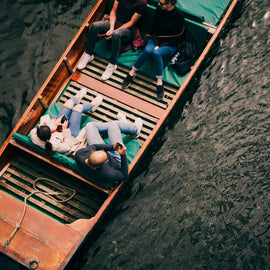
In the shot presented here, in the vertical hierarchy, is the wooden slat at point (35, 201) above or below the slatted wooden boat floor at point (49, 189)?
below

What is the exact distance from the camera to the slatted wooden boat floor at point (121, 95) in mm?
5387

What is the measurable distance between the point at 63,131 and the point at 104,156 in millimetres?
977

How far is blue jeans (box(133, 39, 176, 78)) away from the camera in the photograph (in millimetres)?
5250

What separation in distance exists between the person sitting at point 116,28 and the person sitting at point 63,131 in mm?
956

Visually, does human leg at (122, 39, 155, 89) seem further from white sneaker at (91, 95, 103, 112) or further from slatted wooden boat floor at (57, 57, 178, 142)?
white sneaker at (91, 95, 103, 112)

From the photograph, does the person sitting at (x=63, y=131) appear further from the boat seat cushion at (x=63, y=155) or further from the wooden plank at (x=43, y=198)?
the wooden plank at (x=43, y=198)

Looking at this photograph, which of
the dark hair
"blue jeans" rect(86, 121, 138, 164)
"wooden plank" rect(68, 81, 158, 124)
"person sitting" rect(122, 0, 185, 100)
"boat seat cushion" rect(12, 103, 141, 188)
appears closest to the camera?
the dark hair

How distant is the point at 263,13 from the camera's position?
6.71 m

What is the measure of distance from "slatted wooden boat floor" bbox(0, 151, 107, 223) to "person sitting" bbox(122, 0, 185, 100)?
2.04 metres

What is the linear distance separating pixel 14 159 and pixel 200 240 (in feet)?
11.8

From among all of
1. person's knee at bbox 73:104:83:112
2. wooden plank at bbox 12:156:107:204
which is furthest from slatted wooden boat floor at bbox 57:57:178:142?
wooden plank at bbox 12:156:107:204

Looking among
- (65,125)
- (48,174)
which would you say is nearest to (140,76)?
(65,125)

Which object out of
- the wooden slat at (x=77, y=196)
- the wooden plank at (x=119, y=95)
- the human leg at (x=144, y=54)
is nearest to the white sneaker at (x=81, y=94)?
the wooden plank at (x=119, y=95)

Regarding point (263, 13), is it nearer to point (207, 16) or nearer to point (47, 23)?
point (207, 16)
